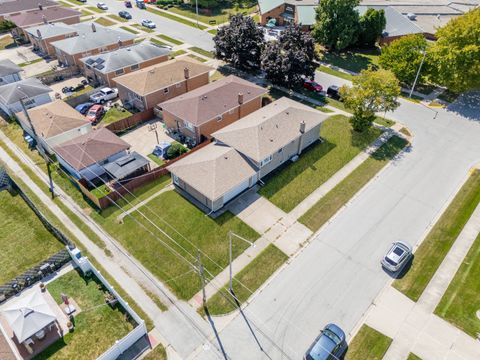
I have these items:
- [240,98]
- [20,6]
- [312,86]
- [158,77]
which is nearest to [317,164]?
[240,98]

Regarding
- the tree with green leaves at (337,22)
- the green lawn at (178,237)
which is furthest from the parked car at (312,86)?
the green lawn at (178,237)

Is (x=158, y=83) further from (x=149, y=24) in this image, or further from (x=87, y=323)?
(x=149, y=24)

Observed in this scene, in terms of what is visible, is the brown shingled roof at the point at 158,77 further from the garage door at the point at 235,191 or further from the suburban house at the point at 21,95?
the garage door at the point at 235,191

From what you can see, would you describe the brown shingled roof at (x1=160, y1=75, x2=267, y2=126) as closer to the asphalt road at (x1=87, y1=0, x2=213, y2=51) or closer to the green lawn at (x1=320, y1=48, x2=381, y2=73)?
the green lawn at (x1=320, y1=48, x2=381, y2=73)

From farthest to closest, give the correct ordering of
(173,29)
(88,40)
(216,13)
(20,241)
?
1. (216,13)
2. (173,29)
3. (88,40)
4. (20,241)

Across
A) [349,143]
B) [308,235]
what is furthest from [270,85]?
[308,235]

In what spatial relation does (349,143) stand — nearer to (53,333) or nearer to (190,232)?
(190,232)
